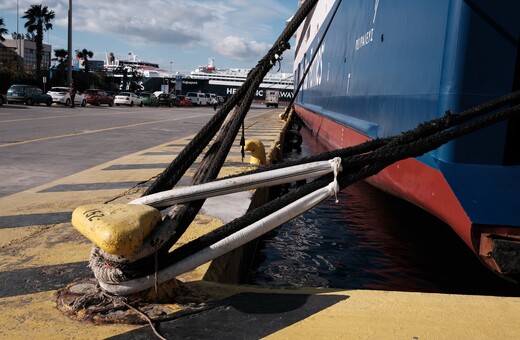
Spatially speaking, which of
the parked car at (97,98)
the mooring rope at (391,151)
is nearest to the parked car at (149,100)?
the parked car at (97,98)

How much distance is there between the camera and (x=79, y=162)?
8.33m

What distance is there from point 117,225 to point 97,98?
127 feet

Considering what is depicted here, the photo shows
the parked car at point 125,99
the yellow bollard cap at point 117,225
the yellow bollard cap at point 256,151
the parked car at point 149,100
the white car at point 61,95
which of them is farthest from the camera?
the parked car at point 149,100

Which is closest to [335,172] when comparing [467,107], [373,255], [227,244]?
[227,244]

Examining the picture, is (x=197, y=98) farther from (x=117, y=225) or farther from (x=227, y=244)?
(x=117, y=225)

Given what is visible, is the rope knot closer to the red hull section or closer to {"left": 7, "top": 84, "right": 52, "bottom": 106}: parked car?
the red hull section

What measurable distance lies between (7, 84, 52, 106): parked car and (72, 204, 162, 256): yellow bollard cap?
31.3 m

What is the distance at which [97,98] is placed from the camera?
38812 mm

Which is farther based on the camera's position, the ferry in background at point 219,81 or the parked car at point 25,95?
the ferry in background at point 219,81

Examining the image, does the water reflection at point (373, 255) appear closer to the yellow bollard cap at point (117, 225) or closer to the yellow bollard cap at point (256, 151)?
the yellow bollard cap at point (256, 151)

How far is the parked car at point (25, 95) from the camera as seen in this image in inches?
1188

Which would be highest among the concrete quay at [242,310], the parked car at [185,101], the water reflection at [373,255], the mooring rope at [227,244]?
the parked car at [185,101]

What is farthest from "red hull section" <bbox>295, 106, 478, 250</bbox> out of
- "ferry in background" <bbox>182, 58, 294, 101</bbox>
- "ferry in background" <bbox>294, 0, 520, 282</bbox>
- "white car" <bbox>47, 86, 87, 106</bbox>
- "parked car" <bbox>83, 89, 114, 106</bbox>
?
"ferry in background" <bbox>182, 58, 294, 101</bbox>

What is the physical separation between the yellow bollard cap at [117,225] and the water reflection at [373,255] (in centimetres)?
220
